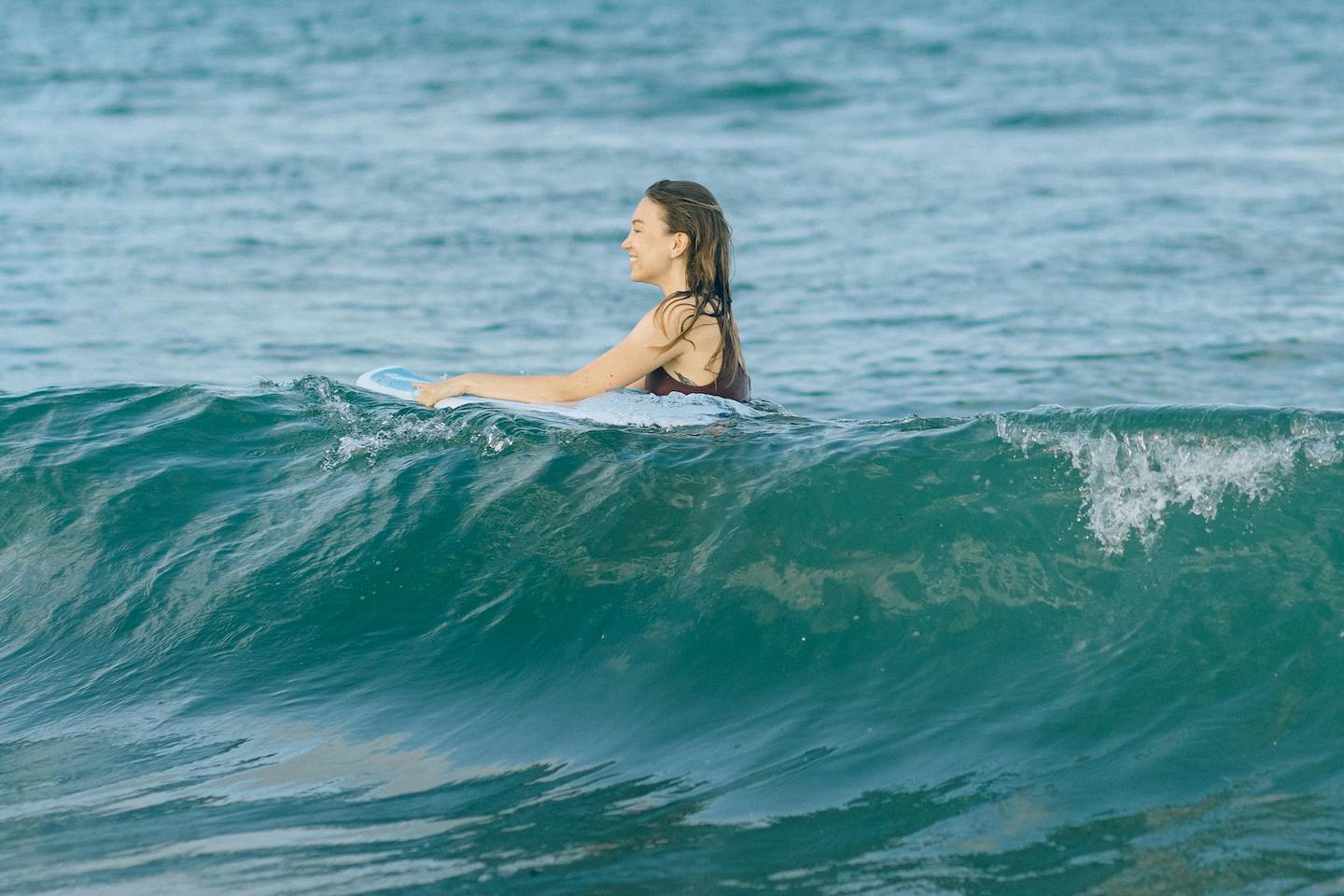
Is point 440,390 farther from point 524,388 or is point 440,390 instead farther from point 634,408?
point 634,408

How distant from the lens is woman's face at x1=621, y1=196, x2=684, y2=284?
→ 255 inches

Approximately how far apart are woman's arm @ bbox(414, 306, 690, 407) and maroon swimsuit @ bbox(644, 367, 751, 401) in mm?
115

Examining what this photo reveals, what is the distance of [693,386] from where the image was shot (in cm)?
682

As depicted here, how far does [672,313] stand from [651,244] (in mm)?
322

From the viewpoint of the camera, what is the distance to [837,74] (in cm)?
2767

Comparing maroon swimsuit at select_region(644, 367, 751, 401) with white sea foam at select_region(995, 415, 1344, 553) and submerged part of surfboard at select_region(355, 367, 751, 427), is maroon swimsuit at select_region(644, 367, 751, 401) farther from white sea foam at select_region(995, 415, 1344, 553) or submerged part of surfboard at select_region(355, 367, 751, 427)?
white sea foam at select_region(995, 415, 1344, 553)

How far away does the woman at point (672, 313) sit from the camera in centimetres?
648

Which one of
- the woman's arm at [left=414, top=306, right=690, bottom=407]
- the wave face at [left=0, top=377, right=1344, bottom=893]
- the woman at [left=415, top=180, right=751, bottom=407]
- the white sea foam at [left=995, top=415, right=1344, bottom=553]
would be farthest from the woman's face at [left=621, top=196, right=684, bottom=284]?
the white sea foam at [left=995, top=415, right=1344, bottom=553]

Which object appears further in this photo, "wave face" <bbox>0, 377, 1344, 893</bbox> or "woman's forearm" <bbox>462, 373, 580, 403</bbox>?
"woman's forearm" <bbox>462, 373, 580, 403</bbox>

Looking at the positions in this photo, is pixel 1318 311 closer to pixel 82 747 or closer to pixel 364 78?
pixel 82 747

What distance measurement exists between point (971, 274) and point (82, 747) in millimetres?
10697

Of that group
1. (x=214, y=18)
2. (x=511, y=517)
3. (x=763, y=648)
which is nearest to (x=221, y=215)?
(x=511, y=517)

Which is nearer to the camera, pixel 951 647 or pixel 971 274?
pixel 951 647

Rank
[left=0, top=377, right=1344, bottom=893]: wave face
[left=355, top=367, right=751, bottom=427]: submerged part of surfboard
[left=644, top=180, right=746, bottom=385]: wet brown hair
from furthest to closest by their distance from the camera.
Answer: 1. [left=355, top=367, right=751, bottom=427]: submerged part of surfboard
2. [left=644, top=180, right=746, bottom=385]: wet brown hair
3. [left=0, top=377, right=1344, bottom=893]: wave face
